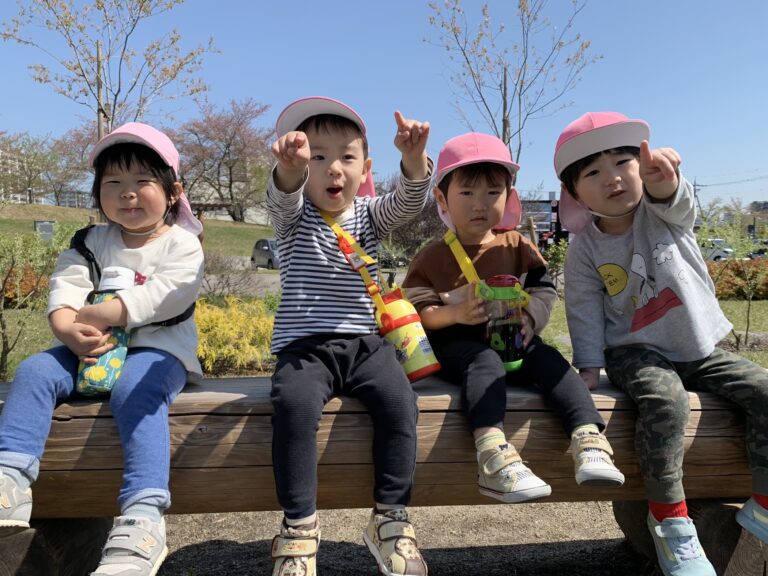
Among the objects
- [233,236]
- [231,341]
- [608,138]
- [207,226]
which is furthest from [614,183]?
[207,226]

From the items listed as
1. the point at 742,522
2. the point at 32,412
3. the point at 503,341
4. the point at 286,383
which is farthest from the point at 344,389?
the point at 742,522

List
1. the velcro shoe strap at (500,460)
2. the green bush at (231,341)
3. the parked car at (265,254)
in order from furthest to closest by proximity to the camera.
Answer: the parked car at (265,254), the green bush at (231,341), the velcro shoe strap at (500,460)

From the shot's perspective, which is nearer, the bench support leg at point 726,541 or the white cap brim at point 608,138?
the bench support leg at point 726,541

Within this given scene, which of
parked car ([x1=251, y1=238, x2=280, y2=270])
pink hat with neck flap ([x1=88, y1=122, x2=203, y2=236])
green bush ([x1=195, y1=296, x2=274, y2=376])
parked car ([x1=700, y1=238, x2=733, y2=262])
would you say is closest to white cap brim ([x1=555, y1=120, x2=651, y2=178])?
pink hat with neck flap ([x1=88, y1=122, x2=203, y2=236])

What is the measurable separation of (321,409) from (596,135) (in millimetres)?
1370

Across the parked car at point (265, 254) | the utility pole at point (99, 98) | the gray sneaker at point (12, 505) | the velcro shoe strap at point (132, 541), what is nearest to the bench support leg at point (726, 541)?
the velcro shoe strap at point (132, 541)

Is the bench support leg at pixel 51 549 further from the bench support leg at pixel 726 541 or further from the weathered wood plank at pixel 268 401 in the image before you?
the bench support leg at pixel 726 541

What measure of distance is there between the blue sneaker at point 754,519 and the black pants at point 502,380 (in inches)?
21.2

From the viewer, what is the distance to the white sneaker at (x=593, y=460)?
5.59 feet

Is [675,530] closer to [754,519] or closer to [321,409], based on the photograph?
[754,519]

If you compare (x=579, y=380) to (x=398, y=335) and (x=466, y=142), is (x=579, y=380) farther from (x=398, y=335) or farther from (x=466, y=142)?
(x=466, y=142)

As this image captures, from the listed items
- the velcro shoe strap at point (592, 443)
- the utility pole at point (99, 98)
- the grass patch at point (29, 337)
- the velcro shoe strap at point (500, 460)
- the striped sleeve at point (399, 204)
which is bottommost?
the grass patch at point (29, 337)

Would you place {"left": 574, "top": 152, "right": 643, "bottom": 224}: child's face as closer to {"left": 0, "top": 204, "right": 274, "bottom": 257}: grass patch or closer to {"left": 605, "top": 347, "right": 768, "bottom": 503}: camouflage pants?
{"left": 605, "top": 347, "right": 768, "bottom": 503}: camouflage pants

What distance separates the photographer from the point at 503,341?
215 cm
